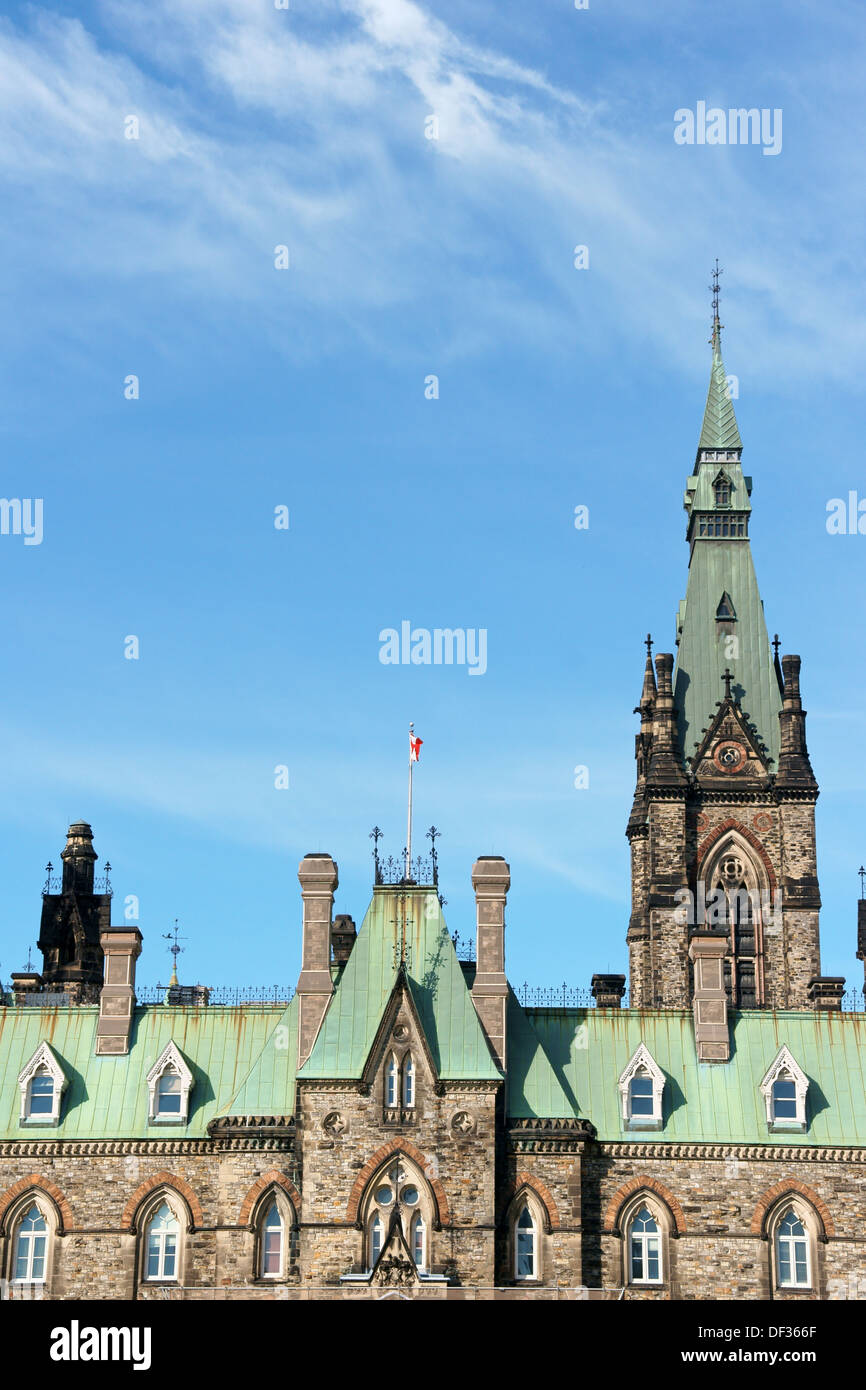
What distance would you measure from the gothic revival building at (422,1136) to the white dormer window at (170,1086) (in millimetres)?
64

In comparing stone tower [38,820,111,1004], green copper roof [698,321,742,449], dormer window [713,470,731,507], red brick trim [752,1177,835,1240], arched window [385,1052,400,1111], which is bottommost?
red brick trim [752,1177,835,1240]

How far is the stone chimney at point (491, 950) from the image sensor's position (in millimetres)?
57219

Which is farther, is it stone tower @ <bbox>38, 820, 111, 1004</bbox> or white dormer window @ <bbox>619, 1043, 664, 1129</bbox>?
stone tower @ <bbox>38, 820, 111, 1004</bbox>

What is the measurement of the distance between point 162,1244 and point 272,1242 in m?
3.07

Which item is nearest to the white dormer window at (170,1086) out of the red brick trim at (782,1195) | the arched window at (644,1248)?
the arched window at (644,1248)

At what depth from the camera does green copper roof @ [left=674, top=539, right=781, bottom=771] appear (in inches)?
3824

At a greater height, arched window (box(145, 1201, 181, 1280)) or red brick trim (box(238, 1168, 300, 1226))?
red brick trim (box(238, 1168, 300, 1226))

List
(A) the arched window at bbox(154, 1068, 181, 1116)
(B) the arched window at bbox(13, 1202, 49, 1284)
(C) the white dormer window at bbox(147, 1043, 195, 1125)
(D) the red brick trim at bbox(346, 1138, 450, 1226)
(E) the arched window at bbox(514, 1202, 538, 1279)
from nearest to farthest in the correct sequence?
(D) the red brick trim at bbox(346, 1138, 450, 1226)
(E) the arched window at bbox(514, 1202, 538, 1279)
(B) the arched window at bbox(13, 1202, 49, 1284)
(C) the white dormer window at bbox(147, 1043, 195, 1125)
(A) the arched window at bbox(154, 1068, 181, 1116)

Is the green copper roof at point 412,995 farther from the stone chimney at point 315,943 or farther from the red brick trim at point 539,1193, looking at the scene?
the red brick trim at point 539,1193

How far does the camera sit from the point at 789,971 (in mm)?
89562

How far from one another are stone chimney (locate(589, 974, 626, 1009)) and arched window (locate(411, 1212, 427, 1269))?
11.7 meters

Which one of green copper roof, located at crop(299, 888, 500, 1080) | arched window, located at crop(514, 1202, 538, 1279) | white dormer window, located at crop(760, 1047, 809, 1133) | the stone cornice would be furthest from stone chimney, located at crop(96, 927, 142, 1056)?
white dormer window, located at crop(760, 1047, 809, 1133)

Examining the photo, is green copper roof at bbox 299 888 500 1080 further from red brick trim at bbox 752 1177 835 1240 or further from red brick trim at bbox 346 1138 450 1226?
red brick trim at bbox 752 1177 835 1240
